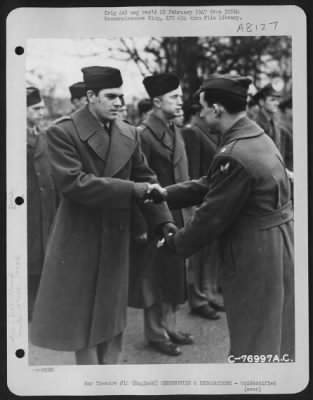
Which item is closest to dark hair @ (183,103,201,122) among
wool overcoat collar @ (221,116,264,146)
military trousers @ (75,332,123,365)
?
wool overcoat collar @ (221,116,264,146)

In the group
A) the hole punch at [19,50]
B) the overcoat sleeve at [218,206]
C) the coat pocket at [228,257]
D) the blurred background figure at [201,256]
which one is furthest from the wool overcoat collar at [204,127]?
the hole punch at [19,50]

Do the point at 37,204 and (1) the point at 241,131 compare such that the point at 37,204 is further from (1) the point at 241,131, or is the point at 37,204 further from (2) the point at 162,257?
(1) the point at 241,131

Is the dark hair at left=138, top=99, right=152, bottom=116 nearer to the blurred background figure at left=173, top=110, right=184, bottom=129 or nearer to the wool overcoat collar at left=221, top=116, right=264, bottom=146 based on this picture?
the blurred background figure at left=173, top=110, right=184, bottom=129

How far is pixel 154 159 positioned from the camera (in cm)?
251

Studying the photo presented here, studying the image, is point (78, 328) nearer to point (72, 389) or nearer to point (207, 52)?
point (72, 389)

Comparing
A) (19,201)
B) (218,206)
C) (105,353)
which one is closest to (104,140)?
(19,201)

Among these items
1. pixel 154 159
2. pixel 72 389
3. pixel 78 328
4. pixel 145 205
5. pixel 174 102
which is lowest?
pixel 72 389

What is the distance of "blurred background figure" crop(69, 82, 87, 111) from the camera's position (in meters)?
2.41

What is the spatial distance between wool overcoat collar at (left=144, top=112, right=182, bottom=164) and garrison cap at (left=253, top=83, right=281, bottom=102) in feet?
1.38

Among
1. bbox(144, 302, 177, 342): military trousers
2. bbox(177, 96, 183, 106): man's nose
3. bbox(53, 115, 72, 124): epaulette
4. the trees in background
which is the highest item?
the trees in background

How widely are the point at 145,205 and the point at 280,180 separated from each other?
61 cm

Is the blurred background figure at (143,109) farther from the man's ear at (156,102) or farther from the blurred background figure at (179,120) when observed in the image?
the blurred background figure at (179,120)

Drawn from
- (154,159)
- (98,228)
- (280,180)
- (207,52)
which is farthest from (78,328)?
(207,52)

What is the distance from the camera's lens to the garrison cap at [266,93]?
2.49 meters
